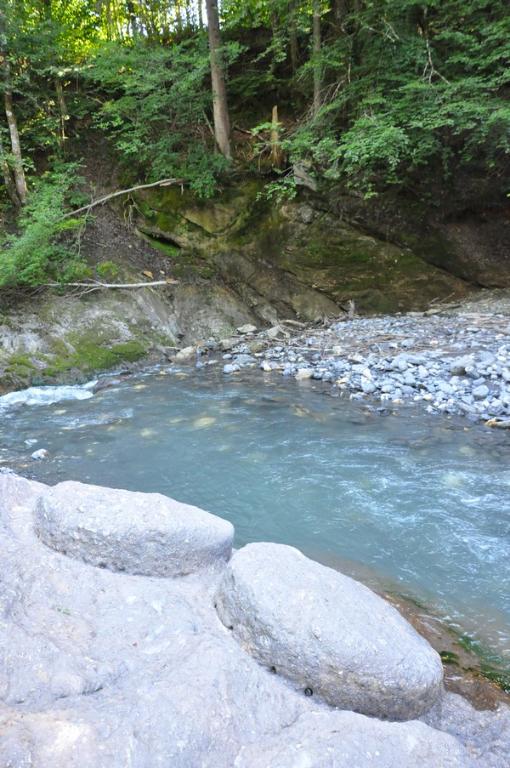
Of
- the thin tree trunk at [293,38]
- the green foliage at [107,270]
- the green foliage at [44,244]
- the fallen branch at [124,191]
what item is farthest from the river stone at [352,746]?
the thin tree trunk at [293,38]

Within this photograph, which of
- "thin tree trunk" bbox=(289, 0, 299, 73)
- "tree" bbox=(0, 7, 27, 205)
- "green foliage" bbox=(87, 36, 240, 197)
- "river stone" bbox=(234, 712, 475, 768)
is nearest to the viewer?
"river stone" bbox=(234, 712, 475, 768)

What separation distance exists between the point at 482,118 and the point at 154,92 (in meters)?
8.08

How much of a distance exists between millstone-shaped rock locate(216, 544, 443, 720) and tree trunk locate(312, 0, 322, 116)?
11722 millimetres

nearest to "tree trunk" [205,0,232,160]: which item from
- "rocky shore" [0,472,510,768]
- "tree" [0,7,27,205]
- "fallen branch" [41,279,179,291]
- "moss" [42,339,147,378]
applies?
"fallen branch" [41,279,179,291]

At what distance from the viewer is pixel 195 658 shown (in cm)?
222

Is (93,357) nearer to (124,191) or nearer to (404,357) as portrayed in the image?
(124,191)

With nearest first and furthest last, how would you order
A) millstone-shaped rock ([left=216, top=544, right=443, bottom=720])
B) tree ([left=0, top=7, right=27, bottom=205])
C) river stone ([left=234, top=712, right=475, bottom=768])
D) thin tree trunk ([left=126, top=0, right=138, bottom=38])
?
river stone ([left=234, top=712, right=475, bottom=768]) → millstone-shaped rock ([left=216, top=544, right=443, bottom=720]) → tree ([left=0, top=7, right=27, bottom=205]) → thin tree trunk ([left=126, top=0, right=138, bottom=38])

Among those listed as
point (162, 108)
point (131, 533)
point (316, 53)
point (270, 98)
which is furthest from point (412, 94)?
point (131, 533)

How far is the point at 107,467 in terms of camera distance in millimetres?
5789

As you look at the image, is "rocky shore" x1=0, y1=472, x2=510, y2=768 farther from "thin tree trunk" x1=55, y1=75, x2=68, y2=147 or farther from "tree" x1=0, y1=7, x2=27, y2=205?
"thin tree trunk" x1=55, y1=75, x2=68, y2=147

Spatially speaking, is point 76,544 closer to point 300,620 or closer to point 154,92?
point 300,620

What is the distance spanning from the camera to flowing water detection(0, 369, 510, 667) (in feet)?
12.7

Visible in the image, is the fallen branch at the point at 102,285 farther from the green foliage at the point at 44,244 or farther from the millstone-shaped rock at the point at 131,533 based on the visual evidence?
the millstone-shaped rock at the point at 131,533

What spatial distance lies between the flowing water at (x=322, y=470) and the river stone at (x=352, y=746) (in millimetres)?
1218
